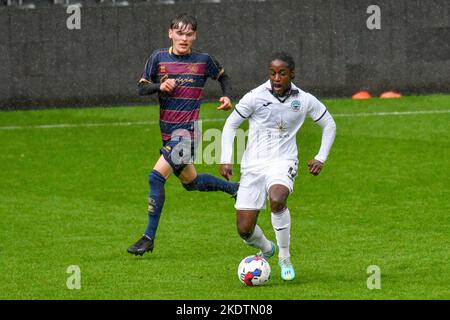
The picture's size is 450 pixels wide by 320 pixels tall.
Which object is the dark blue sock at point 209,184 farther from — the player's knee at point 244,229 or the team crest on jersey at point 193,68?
the player's knee at point 244,229

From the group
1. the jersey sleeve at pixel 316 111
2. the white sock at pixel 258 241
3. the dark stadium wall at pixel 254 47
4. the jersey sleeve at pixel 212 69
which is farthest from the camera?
the dark stadium wall at pixel 254 47

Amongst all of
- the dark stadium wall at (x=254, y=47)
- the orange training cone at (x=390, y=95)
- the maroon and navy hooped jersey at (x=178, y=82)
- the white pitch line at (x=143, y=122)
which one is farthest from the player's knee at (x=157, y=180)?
the orange training cone at (x=390, y=95)

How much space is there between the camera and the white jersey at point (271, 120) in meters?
11.7

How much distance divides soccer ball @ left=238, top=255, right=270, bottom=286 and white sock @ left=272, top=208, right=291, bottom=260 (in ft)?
0.80

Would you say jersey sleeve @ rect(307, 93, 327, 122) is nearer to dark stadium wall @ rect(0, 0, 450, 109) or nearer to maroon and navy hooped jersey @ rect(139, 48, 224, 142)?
maroon and navy hooped jersey @ rect(139, 48, 224, 142)

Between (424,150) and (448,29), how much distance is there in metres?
7.34

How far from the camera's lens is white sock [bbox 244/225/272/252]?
39.5 feet

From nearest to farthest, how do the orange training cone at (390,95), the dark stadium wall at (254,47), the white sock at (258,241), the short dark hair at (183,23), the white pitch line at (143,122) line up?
1. the white sock at (258,241)
2. the short dark hair at (183,23)
3. the white pitch line at (143,122)
4. the dark stadium wall at (254,47)
5. the orange training cone at (390,95)

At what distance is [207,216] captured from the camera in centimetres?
1559

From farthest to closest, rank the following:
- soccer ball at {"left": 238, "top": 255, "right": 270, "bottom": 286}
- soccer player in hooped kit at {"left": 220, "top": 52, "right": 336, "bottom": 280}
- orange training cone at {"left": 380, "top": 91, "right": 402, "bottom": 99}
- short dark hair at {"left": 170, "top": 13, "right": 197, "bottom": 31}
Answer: orange training cone at {"left": 380, "top": 91, "right": 402, "bottom": 99} < short dark hair at {"left": 170, "top": 13, "right": 197, "bottom": 31} < soccer player in hooped kit at {"left": 220, "top": 52, "right": 336, "bottom": 280} < soccer ball at {"left": 238, "top": 255, "right": 270, "bottom": 286}

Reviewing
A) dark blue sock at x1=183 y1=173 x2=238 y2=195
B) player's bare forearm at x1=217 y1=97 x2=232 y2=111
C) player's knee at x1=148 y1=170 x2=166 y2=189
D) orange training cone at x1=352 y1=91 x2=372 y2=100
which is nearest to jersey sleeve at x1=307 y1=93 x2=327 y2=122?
player's bare forearm at x1=217 y1=97 x2=232 y2=111

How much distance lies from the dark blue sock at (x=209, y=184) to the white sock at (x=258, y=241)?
1.77m

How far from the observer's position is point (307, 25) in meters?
26.9

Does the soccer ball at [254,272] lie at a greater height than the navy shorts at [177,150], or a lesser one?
lesser
